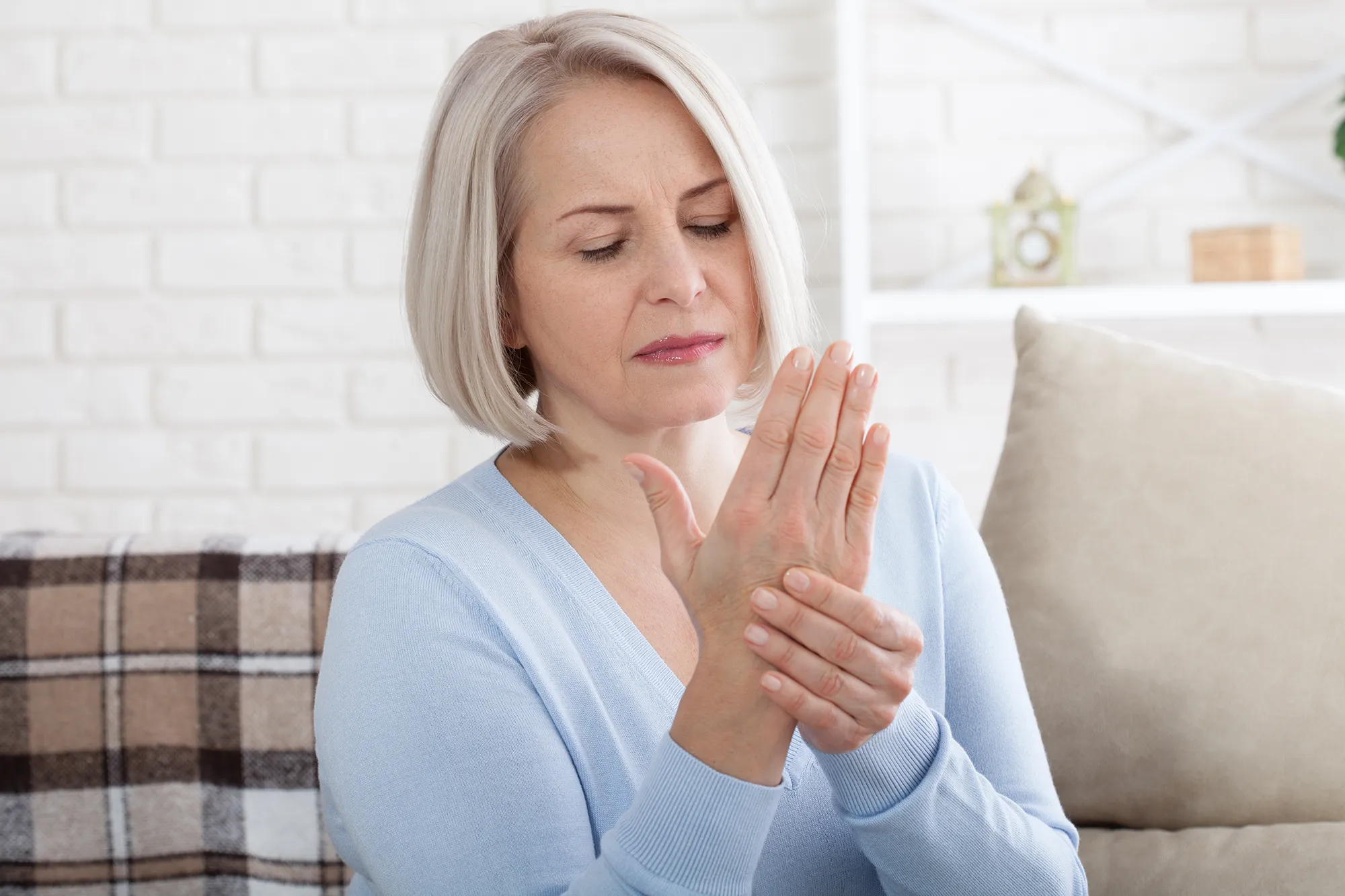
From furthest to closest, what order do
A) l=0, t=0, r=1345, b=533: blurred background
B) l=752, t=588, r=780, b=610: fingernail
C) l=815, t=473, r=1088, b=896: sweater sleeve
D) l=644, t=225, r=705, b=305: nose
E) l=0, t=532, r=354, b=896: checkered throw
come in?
l=0, t=0, r=1345, b=533: blurred background, l=0, t=532, r=354, b=896: checkered throw, l=644, t=225, r=705, b=305: nose, l=815, t=473, r=1088, b=896: sweater sleeve, l=752, t=588, r=780, b=610: fingernail

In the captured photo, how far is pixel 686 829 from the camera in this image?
87 cm

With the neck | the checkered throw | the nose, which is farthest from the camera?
the checkered throw

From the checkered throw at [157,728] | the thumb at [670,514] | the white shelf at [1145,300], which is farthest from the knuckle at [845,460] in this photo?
the white shelf at [1145,300]

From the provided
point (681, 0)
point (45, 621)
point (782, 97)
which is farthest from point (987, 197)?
point (45, 621)

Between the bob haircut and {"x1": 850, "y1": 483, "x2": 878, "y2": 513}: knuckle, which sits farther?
the bob haircut

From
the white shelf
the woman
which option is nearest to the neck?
the woman

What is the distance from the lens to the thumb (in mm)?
901

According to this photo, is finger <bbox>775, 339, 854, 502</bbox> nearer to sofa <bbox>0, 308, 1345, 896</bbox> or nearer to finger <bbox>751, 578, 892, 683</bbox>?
finger <bbox>751, 578, 892, 683</bbox>

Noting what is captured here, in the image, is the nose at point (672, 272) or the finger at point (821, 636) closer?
the finger at point (821, 636)

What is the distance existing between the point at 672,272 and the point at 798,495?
0.28 metres

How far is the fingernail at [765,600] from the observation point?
854 millimetres

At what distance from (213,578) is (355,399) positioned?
28.1 inches

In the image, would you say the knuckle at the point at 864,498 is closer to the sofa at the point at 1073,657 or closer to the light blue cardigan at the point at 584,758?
the light blue cardigan at the point at 584,758

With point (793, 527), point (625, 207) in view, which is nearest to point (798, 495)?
point (793, 527)
